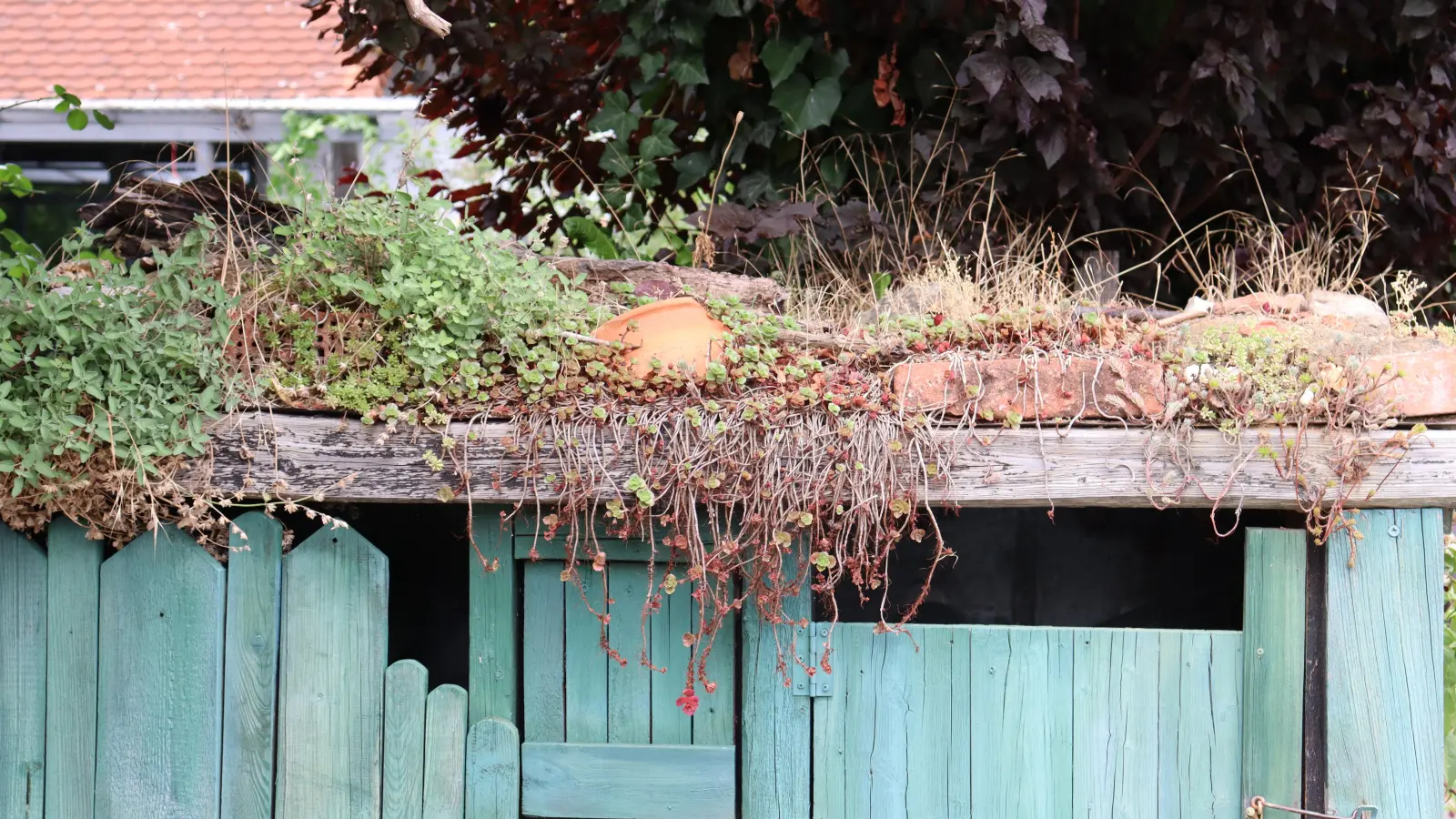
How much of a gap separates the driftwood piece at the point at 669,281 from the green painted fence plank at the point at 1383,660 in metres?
1.48

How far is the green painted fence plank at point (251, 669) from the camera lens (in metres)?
2.54

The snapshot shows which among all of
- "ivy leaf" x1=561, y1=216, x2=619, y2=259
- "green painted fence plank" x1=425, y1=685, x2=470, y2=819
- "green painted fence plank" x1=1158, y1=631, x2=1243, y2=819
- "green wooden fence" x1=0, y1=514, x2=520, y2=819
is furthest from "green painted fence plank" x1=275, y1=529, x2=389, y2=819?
"ivy leaf" x1=561, y1=216, x2=619, y2=259

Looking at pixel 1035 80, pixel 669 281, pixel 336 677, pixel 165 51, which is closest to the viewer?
pixel 336 677

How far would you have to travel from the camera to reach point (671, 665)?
8.33ft

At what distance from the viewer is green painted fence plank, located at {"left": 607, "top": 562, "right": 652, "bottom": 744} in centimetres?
253

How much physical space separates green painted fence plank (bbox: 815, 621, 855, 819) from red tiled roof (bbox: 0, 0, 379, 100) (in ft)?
28.1

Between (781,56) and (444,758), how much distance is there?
2.45 metres

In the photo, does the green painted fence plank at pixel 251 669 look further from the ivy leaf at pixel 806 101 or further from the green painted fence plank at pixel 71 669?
the ivy leaf at pixel 806 101

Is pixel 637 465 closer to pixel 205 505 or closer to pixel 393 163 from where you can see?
pixel 205 505

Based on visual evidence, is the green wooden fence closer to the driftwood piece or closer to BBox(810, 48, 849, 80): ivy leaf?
the driftwood piece

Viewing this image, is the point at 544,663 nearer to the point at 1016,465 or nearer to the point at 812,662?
the point at 812,662

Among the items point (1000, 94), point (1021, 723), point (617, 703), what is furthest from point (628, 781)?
point (1000, 94)

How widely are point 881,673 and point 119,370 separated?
5.80 feet

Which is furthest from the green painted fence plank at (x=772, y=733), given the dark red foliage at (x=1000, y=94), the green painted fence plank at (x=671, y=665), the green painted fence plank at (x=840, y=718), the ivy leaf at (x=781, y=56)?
the ivy leaf at (x=781, y=56)
